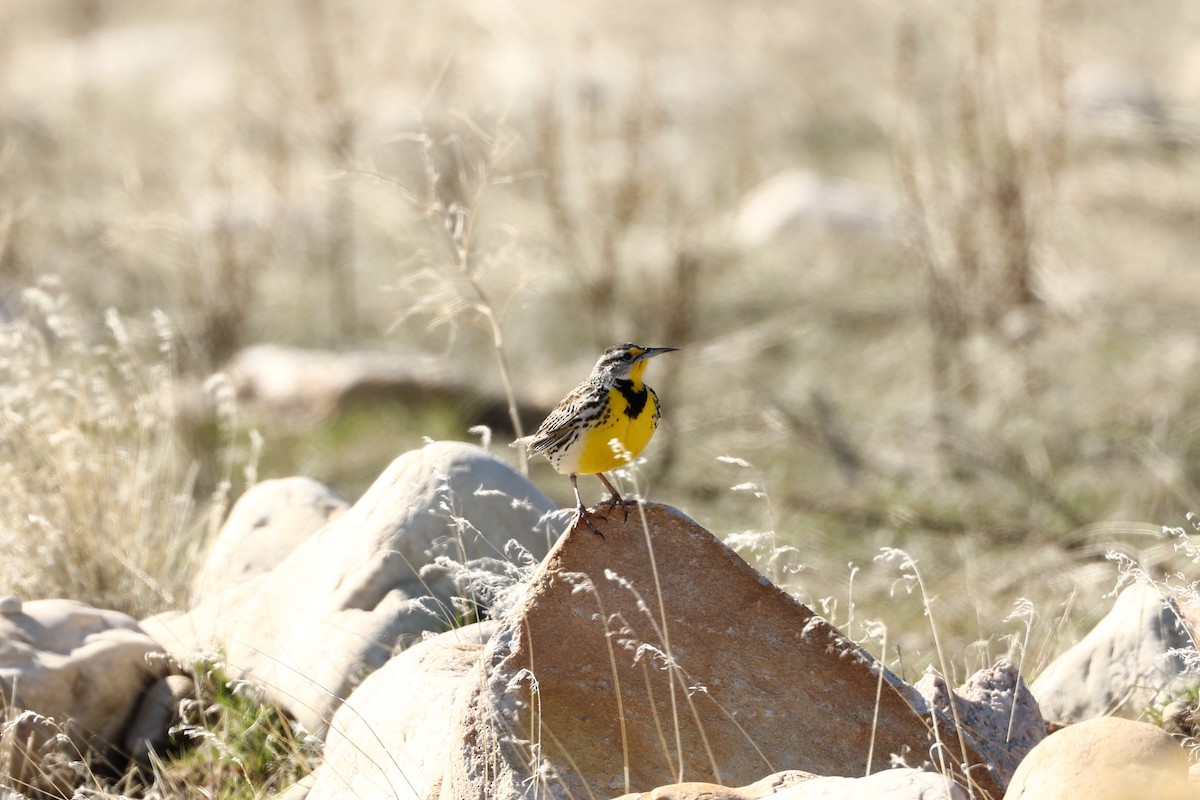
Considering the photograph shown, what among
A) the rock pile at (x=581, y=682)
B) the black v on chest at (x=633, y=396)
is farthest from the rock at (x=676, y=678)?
the black v on chest at (x=633, y=396)

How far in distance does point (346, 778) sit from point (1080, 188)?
36.5ft

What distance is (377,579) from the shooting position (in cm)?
489

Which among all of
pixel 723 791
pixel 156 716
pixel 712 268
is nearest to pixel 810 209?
pixel 712 268

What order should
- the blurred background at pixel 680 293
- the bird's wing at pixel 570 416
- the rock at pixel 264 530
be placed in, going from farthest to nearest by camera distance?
1. the blurred background at pixel 680 293
2. the rock at pixel 264 530
3. the bird's wing at pixel 570 416

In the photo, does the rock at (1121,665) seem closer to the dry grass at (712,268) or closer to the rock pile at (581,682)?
the rock pile at (581,682)

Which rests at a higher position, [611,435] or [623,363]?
[623,363]

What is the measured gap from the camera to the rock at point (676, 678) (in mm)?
3684

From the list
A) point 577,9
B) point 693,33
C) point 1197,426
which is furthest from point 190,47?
point 1197,426

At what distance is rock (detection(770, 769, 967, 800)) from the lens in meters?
2.90

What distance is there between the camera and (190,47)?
819 inches

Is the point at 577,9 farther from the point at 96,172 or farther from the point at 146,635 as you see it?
the point at 146,635

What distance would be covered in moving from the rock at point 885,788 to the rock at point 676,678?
518mm

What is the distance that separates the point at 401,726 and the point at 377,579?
0.94m

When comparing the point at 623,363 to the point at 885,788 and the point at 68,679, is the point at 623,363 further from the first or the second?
the point at 68,679
